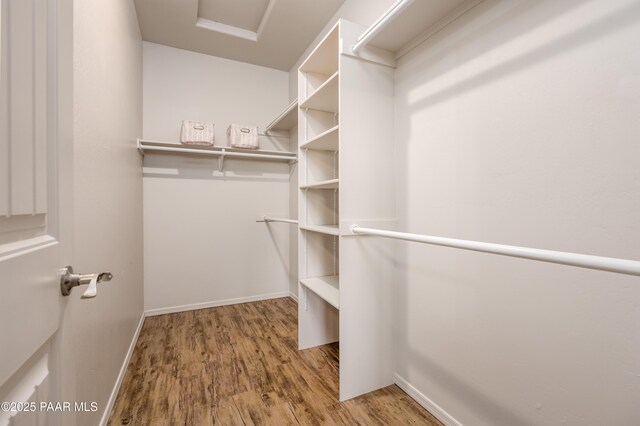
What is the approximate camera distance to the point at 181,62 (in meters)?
2.78

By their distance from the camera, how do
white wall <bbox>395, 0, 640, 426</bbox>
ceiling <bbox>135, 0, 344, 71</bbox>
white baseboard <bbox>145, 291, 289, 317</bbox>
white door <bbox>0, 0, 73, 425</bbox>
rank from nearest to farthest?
1. white door <bbox>0, 0, 73, 425</bbox>
2. white wall <bbox>395, 0, 640, 426</bbox>
3. ceiling <bbox>135, 0, 344, 71</bbox>
4. white baseboard <bbox>145, 291, 289, 317</bbox>

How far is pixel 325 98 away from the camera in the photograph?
1.90 m

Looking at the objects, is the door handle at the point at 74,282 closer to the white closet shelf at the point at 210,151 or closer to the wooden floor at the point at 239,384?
the wooden floor at the point at 239,384

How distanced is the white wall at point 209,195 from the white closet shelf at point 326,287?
1.15 metres

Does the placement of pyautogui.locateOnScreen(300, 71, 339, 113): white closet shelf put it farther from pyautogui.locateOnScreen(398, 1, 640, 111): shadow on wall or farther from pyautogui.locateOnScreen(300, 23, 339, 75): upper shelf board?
pyautogui.locateOnScreen(398, 1, 640, 111): shadow on wall

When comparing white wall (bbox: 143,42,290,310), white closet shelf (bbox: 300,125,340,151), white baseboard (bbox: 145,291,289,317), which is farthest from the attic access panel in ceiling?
white baseboard (bbox: 145,291,289,317)

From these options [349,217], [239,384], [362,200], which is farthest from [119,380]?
[362,200]

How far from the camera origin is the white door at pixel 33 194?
1.31ft

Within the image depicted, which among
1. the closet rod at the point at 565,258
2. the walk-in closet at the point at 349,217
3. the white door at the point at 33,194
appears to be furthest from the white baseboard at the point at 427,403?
the white door at the point at 33,194

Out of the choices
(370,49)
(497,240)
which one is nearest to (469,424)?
(497,240)

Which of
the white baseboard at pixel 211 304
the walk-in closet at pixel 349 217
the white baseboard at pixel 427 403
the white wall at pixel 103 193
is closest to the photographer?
the walk-in closet at pixel 349 217

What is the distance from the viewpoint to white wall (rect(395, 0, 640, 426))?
82 cm

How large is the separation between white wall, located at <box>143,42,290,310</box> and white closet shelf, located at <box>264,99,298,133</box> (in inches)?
6.6

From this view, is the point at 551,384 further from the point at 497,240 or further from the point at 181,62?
the point at 181,62
